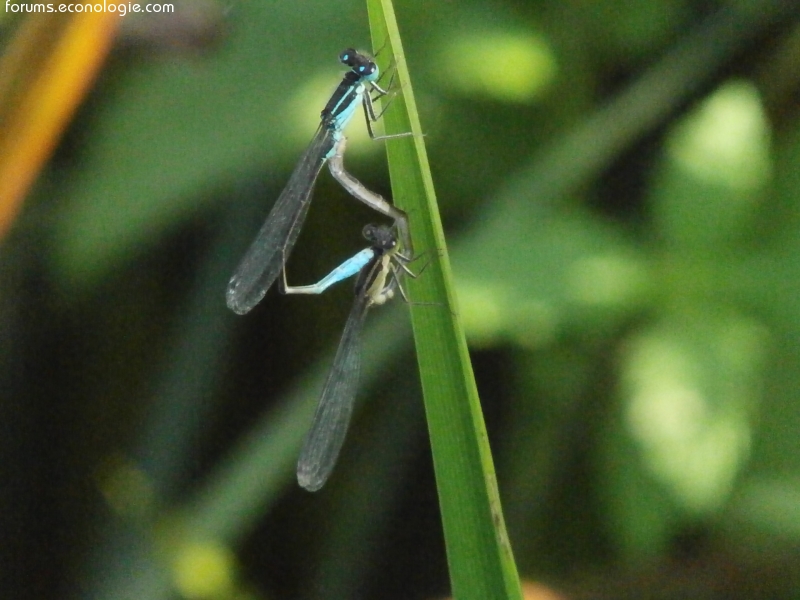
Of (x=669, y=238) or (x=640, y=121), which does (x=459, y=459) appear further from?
(x=640, y=121)

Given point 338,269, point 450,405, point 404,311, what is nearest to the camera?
point 450,405

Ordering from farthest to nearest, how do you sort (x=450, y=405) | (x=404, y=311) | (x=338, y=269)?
(x=404, y=311) < (x=338, y=269) < (x=450, y=405)

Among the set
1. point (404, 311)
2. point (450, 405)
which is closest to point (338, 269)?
point (404, 311)

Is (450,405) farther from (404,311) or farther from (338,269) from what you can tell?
(404,311)

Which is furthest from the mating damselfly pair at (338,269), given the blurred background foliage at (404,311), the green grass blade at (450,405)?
the green grass blade at (450,405)

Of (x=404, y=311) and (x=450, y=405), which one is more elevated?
(x=404, y=311)

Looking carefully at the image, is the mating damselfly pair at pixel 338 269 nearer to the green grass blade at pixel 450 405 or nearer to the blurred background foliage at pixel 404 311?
the blurred background foliage at pixel 404 311
